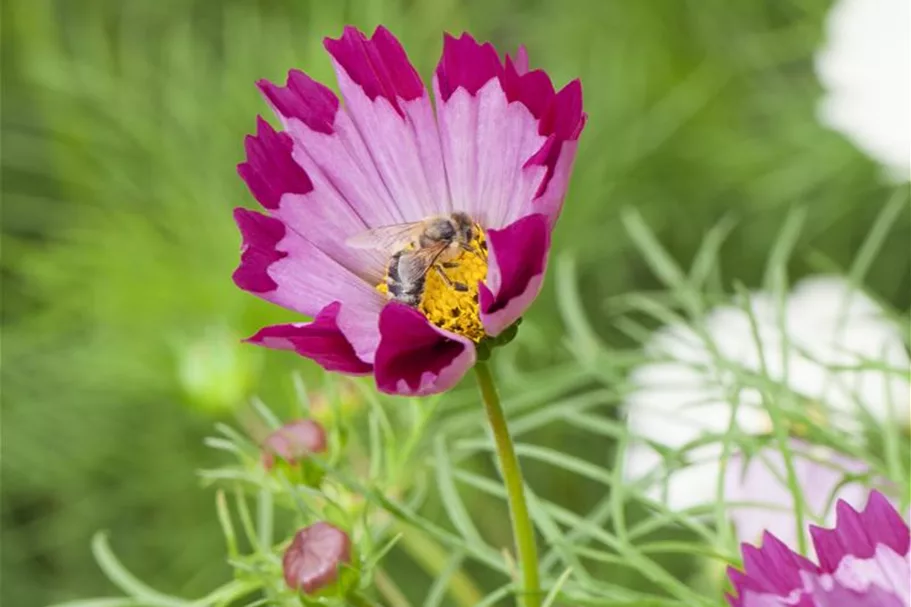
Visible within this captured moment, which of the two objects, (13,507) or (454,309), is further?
(13,507)

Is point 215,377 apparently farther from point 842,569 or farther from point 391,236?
point 842,569

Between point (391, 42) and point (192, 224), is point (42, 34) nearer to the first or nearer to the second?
point (192, 224)

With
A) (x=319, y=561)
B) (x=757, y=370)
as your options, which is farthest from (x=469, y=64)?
(x=757, y=370)

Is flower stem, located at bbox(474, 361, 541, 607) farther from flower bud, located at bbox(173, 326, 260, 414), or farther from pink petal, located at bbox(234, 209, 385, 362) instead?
flower bud, located at bbox(173, 326, 260, 414)

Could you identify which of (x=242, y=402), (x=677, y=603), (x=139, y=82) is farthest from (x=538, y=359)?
(x=677, y=603)

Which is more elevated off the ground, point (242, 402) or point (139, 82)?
point (139, 82)

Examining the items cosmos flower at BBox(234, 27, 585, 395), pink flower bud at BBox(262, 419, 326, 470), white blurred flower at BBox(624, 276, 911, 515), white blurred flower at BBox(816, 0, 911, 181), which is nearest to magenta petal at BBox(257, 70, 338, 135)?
cosmos flower at BBox(234, 27, 585, 395)
